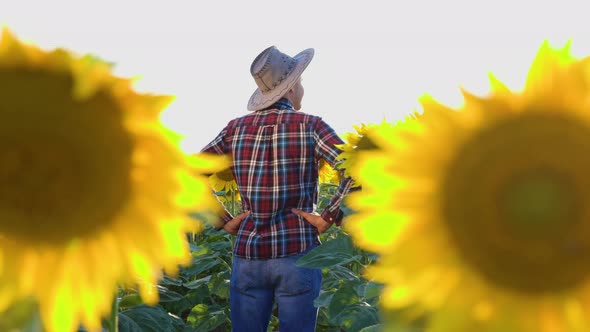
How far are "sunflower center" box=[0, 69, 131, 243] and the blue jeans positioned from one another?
2.52 m

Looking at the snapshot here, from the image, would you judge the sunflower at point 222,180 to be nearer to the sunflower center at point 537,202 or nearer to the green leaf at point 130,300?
the green leaf at point 130,300

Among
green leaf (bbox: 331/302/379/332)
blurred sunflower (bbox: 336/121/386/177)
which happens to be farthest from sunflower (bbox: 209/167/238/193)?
green leaf (bbox: 331/302/379/332)

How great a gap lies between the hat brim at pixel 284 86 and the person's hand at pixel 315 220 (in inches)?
32.0

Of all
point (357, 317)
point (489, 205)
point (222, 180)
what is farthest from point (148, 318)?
point (222, 180)

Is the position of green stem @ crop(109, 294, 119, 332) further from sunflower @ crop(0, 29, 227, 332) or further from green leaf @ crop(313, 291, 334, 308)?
green leaf @ crop(313, 291, 334, 308)

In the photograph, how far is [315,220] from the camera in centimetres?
361

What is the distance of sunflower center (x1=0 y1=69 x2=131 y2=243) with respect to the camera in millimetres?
1085

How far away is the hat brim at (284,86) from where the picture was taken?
386 cm

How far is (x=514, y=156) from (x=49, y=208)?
0.95 m

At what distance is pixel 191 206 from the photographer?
3.62ft

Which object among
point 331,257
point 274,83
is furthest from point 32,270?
point 274,83

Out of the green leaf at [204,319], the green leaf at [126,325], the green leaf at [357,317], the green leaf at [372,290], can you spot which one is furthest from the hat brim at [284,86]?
the green leaf at [372,290]

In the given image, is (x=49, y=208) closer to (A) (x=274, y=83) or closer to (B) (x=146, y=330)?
(B) (x=146, y=330)

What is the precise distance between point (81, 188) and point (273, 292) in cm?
280
